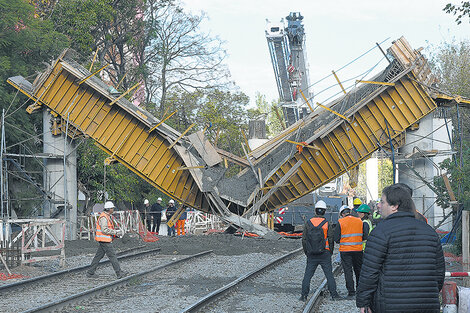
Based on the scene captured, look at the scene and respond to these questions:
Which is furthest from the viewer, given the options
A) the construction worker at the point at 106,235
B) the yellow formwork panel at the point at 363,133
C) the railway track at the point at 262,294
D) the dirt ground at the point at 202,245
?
the dirt ground at the point at 202,245

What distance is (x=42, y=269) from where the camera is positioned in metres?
15.3

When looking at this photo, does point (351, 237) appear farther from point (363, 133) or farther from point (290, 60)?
point (290, 60)

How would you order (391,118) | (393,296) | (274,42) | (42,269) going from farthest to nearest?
1. (274,42)
2. (391,118)
3. (42,269)
4. (393,296)

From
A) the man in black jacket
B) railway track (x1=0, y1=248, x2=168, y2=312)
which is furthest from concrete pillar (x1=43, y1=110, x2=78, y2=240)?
the man in black jacket

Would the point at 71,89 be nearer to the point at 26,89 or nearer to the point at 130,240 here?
the point at 26,89

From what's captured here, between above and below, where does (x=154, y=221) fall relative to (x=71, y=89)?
below

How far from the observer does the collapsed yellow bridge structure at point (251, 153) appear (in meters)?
19.5

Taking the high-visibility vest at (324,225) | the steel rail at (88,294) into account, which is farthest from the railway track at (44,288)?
the high-visibility vest at (324,225)

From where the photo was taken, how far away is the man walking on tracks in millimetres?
10820

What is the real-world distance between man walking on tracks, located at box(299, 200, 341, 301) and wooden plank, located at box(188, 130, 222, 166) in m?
10.1

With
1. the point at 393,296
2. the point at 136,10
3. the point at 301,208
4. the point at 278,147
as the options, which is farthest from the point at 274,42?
the point at 393,296

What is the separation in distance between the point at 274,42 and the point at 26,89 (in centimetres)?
2086

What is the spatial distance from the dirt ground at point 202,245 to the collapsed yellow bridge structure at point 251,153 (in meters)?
0.97

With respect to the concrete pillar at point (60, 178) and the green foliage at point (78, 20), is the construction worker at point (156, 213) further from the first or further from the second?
the green foliage at point (78, 20)
